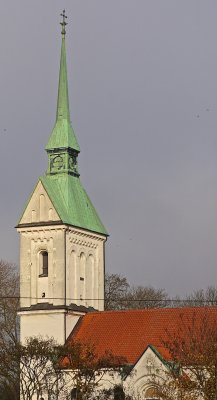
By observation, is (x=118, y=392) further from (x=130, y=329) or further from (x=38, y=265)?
(x=38, y=265)

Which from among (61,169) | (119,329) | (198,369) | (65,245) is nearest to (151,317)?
(119,329)

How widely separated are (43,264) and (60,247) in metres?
2.27

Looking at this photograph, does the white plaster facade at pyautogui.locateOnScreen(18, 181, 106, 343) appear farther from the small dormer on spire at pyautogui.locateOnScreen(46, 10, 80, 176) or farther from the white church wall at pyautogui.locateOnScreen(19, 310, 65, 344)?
the small dormer on spire at pyautogui.locateOnScreen(46, 10, 80, 176)

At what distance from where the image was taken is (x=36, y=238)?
2968 inches

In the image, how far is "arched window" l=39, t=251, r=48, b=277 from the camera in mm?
74938

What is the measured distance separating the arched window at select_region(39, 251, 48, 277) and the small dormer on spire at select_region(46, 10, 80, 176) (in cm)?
579

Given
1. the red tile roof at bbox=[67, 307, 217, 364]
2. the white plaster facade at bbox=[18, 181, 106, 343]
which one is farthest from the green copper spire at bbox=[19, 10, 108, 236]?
the red tile roof at bbox=[67, 307, 217, 364]

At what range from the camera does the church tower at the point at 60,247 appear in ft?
242

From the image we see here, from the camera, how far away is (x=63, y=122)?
7781cm

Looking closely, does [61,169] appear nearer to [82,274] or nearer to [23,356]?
[82,274]

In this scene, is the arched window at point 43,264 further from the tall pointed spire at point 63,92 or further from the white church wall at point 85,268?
the tall pointed spire at point 63,92

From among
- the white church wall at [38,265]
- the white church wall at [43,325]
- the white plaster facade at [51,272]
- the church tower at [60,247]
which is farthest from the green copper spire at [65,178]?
the white church wall at [43,325]

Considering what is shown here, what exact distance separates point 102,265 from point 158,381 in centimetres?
1498

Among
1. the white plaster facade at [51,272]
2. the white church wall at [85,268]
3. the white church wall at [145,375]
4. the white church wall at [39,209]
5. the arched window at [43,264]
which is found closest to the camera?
the white church wall at [145,375]
